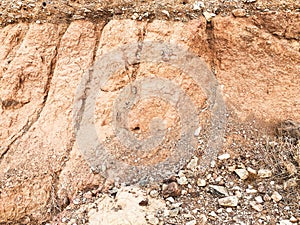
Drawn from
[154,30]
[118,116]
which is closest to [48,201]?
[118,116]

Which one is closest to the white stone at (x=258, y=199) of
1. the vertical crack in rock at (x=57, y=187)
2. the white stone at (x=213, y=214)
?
the white stone at (x=213, y=214)

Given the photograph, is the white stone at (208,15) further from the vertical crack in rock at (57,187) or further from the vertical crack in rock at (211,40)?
the vertical crack in rock at (57,187)

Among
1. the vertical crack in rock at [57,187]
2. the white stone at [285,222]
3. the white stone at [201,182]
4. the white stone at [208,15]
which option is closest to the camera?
the white stone at [285,222]

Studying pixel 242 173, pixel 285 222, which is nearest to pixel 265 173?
pixel 242 173

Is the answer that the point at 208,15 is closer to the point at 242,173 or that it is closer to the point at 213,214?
the point at 242,173

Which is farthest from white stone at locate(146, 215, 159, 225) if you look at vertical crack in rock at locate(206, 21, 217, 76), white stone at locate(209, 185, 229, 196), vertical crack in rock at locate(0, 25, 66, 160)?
vertical crack in rock at locate(206, 21, 217, 76)

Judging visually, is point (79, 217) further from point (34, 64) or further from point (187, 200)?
point (34, 64)
